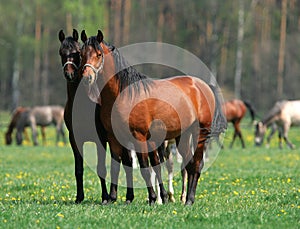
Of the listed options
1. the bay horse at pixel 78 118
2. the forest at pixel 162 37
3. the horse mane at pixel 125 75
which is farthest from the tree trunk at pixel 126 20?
the horse mane at pixel 125 75

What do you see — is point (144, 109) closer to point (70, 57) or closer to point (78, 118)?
point (78, 118)

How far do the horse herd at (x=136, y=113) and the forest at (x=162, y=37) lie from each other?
3568 cm

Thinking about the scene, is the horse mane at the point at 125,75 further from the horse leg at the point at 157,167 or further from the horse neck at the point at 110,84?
the horse leg at the point at 157,167

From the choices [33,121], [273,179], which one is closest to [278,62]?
[33,121]

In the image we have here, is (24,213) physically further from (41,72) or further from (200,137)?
(41,72)

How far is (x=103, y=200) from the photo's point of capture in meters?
8.83

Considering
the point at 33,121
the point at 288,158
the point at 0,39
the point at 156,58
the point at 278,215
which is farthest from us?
the point at 156,58

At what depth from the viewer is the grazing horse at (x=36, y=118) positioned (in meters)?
29.1

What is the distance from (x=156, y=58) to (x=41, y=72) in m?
11.7

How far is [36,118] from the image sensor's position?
29672mm

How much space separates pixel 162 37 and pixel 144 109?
1906 inches

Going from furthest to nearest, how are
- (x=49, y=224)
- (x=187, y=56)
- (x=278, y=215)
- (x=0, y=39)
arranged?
(x=187, y=56) → (x=0, y=39) → (x=278, y=215) → (x=49, y=224)

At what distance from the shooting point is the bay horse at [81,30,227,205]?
820 cm

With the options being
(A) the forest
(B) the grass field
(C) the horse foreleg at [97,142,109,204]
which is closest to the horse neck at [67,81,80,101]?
(C) the horse foreleg at [97,142,109,204]
